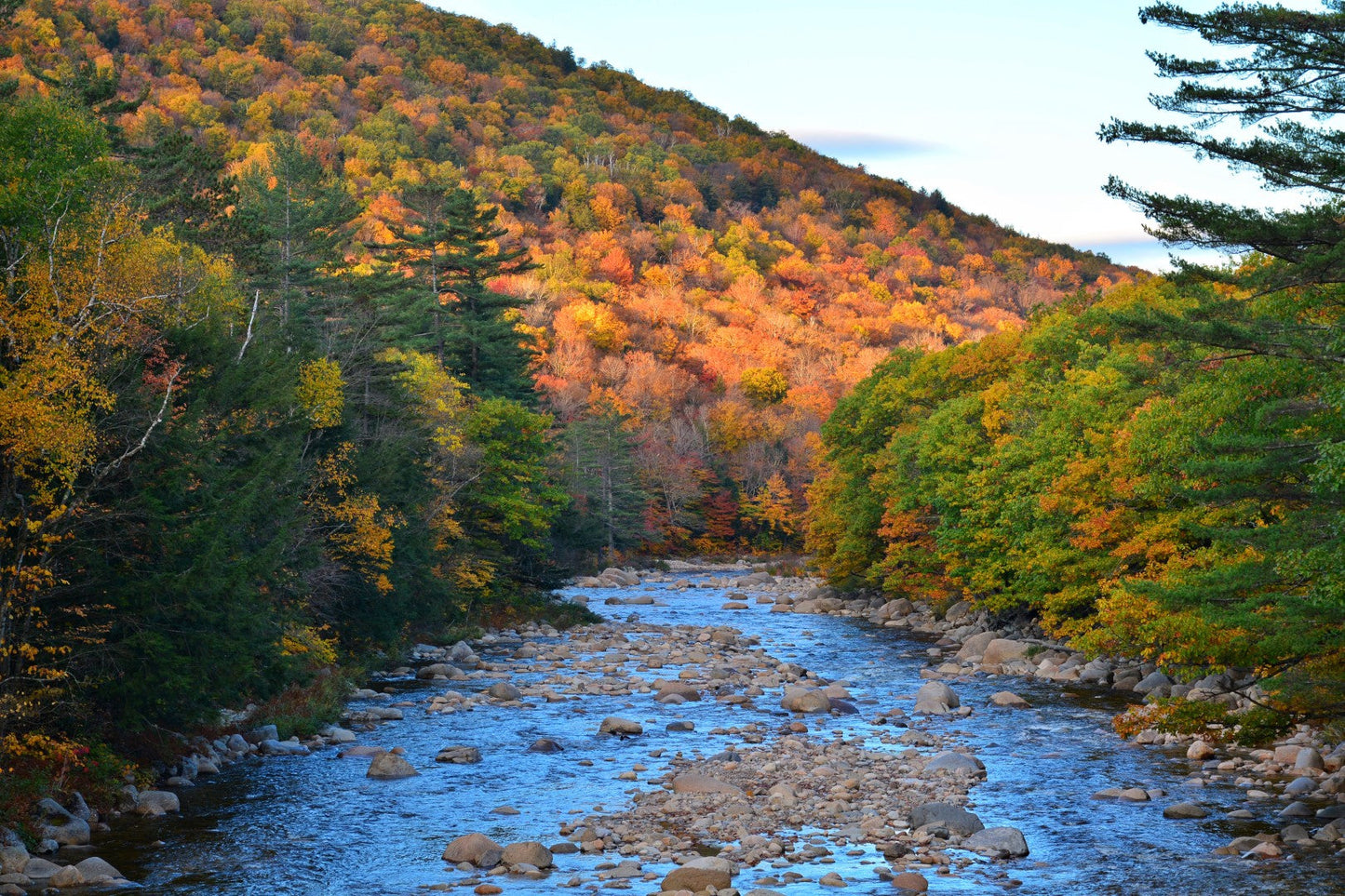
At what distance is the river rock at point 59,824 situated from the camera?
55.2ft

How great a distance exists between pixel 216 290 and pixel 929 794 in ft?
59.8

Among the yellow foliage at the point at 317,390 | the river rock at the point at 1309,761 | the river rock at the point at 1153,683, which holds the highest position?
the yellow foliage at the point at 317,390

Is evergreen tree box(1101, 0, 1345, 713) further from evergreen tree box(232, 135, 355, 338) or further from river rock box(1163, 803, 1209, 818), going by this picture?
evergreen tree box(232, 135, 355, 338)

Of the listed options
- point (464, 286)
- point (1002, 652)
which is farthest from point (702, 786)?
point (464, 286)

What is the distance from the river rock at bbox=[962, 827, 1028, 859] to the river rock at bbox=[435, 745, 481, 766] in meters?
10.6

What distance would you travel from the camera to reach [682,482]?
9412cm

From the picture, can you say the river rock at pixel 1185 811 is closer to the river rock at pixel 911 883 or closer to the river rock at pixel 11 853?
the river rock at pixel 911 883

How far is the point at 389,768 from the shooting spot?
22.3 meters

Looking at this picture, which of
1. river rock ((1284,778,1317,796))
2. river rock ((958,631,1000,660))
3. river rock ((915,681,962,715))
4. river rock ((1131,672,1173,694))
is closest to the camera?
river rock ((1284,778,1317,796))

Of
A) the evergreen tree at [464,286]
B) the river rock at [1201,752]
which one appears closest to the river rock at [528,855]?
the river rock at [1201,752]

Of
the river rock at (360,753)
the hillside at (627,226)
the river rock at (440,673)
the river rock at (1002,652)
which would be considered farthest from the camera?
the hillside at (627,226)

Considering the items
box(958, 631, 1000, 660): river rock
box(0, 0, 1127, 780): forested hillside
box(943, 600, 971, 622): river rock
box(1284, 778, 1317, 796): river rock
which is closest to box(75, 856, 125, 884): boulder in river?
box(0, 0, 1127, 780): forested hillside

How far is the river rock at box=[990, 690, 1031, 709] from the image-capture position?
1155 inches

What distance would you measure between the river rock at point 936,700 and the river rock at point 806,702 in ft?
7.69
